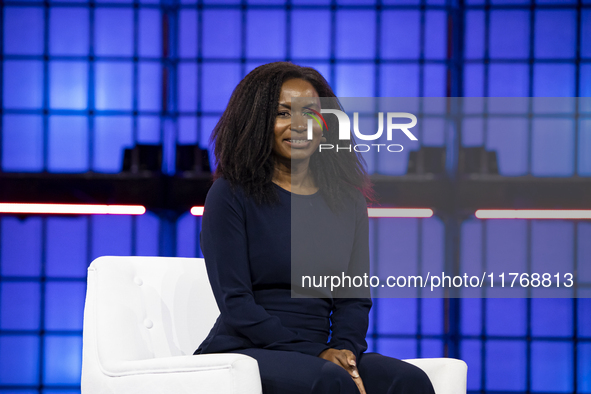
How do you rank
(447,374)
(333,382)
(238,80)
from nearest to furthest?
(333,382) < (447,374) < (238,80)

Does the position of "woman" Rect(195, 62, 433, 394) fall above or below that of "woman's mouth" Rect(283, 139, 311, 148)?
below

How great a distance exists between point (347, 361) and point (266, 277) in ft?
0.91

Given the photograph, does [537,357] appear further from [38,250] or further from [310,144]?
[38,250]

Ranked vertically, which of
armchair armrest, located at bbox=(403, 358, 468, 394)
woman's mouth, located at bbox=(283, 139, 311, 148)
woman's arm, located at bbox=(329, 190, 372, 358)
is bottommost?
armchair armrest, located at bbox=(403, 358, 468, 394)

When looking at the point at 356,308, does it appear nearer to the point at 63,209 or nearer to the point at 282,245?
the point at 282,245

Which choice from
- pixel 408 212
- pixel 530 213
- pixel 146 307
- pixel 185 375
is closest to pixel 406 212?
pixel 408 212

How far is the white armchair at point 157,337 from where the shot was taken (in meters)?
1.12

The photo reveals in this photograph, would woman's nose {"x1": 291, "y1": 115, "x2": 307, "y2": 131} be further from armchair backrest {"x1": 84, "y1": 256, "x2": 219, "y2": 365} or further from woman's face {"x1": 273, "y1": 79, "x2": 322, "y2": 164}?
armchair backrest {"x1": 84, "y1": 256, "x2": 219, "y2": 365}

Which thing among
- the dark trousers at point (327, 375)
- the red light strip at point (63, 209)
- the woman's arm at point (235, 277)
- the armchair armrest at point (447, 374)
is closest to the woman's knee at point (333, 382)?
the dark trousers at point (327, 375)

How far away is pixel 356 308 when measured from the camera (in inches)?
53.0

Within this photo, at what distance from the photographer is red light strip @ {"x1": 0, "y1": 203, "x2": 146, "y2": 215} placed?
9.30ft

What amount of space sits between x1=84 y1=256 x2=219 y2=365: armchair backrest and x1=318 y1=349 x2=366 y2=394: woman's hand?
1.90ft

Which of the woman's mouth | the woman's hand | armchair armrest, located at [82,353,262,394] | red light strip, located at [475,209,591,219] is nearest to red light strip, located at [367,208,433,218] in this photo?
red light strip, located at [475,209,591,219]

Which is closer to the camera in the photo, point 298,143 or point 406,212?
point 298,143
